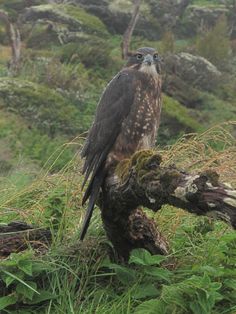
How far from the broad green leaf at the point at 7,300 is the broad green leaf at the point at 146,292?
23.2 inches

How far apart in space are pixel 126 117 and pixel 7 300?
123 centimetres

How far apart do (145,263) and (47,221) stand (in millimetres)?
1051

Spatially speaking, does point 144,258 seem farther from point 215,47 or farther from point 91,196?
point 215,47

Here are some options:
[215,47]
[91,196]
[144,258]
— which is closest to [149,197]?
[144,258]

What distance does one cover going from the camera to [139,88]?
3.69 meters

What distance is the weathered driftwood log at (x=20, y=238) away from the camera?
353 cm

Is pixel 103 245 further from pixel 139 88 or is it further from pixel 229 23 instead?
pixel 229 23

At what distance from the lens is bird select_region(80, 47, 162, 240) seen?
11.6ft

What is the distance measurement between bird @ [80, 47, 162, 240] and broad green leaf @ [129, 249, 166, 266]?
51 centimetres

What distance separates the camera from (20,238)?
3586 mm

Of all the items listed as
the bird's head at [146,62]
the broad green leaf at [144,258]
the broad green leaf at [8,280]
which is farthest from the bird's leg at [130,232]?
the bird's head at [146,62]

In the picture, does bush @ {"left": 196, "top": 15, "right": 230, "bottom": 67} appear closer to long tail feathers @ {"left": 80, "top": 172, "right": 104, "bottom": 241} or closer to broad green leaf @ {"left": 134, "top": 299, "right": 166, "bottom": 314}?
long tail feathers @ {"left": 80, "top": 172, "right": 104, "bottom": 241}

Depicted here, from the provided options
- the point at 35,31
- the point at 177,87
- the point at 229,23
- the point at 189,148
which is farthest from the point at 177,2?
the point at 189,148

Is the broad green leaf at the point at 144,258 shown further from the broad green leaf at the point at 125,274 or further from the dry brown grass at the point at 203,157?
the dry brown grass at the point at 203,157
